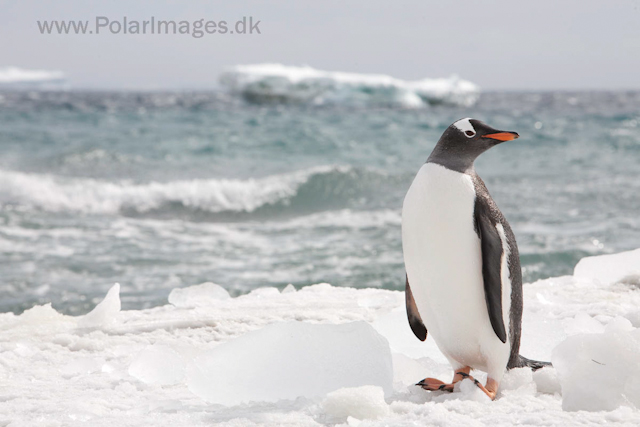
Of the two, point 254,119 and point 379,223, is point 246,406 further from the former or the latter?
point 254,119

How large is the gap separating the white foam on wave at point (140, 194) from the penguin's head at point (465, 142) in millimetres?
6967

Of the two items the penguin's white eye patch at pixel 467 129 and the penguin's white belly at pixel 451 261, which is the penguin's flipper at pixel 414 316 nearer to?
the penguin's white belly at pixel 451 261

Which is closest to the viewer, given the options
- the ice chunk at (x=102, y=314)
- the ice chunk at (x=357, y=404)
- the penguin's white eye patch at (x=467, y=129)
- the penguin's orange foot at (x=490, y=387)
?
the ice chunk at (x=357, y=404)

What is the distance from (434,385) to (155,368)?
34.3 inches

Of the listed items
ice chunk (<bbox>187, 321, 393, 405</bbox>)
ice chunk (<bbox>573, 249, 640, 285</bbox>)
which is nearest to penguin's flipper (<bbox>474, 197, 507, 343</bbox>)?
ice chunk (<bbox>187, 321, 393, 405</bbox>)

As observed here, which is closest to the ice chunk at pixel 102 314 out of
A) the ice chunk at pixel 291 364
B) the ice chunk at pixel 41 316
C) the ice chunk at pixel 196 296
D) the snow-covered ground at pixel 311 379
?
the snow-covered ground at pixel 311 379

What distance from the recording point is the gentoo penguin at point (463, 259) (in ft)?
6.04

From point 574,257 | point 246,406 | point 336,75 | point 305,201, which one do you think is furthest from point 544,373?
point 336,75

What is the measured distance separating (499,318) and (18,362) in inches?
64.5

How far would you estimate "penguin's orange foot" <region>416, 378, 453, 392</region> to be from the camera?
1.84m

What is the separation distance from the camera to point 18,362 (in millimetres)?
2350

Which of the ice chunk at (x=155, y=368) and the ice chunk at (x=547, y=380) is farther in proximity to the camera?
the ice chunk at (x=155, y=368)

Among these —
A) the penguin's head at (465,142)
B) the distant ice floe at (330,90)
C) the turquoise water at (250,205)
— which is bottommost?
the turquoise water at (250,205)

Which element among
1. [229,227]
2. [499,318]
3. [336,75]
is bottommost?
[229,227]
